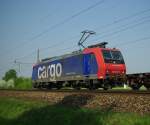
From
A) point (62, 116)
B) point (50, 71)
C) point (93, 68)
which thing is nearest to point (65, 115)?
point (62, 116)

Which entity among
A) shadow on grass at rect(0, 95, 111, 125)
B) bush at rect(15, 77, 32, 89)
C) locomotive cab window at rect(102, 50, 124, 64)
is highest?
locomotive cab window at rect(102, 50, 124, 64)

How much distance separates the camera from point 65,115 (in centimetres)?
1207

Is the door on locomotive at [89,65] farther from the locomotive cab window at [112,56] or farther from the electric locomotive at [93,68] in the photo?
the locomotive cab window at [112,56]

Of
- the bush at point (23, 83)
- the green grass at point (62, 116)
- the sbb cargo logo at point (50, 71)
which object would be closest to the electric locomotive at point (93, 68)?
the sbb cargo logo at point (50, 71)

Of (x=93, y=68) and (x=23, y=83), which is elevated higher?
(x=93, y=68)

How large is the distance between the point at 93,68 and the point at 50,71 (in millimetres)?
9870

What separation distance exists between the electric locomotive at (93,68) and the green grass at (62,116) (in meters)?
7.88

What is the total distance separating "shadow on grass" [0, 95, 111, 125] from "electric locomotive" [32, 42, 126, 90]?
7247 millimetres

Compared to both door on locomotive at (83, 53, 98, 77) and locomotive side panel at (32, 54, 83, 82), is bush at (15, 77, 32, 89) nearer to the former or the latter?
locomotive side panel at (32, 54, 83, 82)

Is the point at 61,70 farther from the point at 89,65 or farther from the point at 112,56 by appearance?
the point at 112,56

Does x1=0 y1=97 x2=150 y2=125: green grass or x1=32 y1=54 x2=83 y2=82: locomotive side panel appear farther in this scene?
x1=32 y1=54 x2=83 y2=82: locomotive side panel

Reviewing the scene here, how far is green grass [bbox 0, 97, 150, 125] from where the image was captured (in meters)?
9.50

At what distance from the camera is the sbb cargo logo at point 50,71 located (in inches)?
1215

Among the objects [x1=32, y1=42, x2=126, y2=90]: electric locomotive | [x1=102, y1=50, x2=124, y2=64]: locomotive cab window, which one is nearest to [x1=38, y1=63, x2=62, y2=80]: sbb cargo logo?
[x1=32, y1=42, x2=126, y2=90]: electric locomotive
